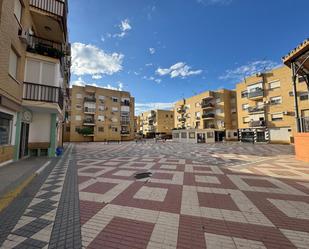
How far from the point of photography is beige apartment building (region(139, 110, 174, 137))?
71188 millimetres

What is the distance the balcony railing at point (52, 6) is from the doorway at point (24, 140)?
7.36 m

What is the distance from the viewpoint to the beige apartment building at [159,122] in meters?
71.2

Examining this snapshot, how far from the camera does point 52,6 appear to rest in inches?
427

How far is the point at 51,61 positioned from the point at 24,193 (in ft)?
30.7

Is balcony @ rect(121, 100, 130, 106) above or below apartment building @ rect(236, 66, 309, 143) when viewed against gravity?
above

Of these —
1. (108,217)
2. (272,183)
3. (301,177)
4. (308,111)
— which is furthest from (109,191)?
(308,111)

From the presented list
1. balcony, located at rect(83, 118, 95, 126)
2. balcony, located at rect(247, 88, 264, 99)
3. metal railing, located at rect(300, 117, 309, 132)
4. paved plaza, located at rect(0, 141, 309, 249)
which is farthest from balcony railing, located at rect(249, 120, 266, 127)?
balcony, located at rect(83, 118, 95, 126)

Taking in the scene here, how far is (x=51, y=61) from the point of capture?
1102cm

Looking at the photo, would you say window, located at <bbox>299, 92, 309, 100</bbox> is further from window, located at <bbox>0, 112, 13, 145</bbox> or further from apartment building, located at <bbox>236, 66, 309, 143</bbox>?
window, located at <bbox>0, 112, 13, 145</bbox>

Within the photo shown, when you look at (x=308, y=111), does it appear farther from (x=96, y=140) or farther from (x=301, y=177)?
(x=96, y=140)

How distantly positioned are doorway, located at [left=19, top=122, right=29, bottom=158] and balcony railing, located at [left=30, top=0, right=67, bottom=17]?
24.2ft

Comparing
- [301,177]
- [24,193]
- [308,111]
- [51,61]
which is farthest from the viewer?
[308,111]

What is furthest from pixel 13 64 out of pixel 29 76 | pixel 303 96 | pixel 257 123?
pixel 257 123

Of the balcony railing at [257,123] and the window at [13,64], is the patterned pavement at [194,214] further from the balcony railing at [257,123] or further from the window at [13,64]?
the balcony railing at [257,123]
